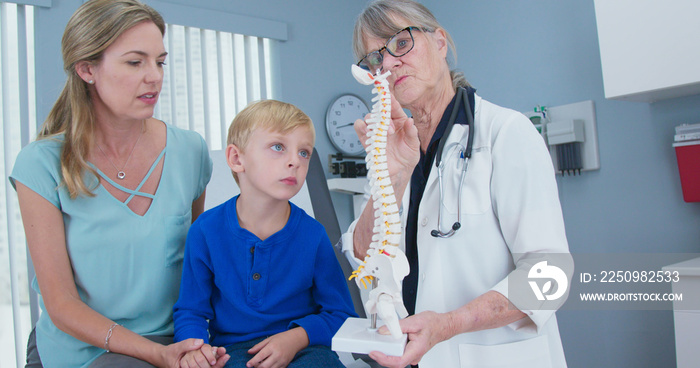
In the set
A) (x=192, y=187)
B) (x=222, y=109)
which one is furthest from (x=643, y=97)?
(x=222, y=109)

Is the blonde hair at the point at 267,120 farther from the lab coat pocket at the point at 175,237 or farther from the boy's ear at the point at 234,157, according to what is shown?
the lab coat pocket at the point at 175,237

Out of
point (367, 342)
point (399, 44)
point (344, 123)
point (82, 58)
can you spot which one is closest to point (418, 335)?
point (367, 342)

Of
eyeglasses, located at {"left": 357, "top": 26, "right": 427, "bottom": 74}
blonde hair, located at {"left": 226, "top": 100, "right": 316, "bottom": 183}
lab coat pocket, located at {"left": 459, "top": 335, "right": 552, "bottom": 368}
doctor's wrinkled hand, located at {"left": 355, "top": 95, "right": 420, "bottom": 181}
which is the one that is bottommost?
lab coat pocket, located at {"left": 459, "top": 335, "right": 552, "bottom": 368}

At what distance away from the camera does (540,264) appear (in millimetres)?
1023

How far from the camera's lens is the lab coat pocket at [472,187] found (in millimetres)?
1152

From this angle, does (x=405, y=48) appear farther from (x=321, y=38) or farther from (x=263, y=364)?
(x=321, y=38)

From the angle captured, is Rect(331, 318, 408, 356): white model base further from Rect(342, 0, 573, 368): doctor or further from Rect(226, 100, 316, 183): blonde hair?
Rect(226, 100, 316, 183): blonde hair

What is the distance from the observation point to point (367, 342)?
2.57 ft

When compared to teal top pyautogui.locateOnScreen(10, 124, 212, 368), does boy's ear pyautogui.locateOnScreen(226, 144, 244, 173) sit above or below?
above

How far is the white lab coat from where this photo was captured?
1054mm

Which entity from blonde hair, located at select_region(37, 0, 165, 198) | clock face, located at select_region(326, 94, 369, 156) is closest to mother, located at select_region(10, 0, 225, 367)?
blonde hair, located at select_region(37, 0, 165, 198)

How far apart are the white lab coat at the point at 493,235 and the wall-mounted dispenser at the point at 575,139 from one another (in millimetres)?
1417

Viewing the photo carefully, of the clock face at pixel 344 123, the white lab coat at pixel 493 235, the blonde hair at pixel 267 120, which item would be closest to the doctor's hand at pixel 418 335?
the white lab coat at pixel 493 235

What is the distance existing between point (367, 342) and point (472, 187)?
0.53 metres
